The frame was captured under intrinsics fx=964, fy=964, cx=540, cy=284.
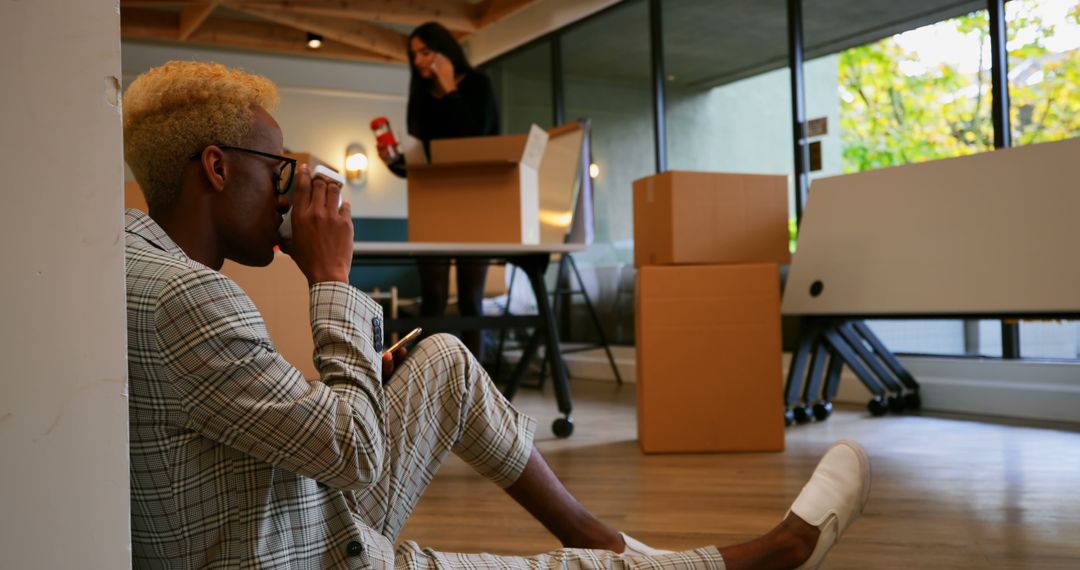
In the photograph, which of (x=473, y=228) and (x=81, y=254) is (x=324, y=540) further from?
(x=473, y=228)

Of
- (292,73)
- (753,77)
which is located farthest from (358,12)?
(753,77)

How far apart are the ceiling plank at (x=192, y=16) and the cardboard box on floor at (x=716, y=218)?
150 inches

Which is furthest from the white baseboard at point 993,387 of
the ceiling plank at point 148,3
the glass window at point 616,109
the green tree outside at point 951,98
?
the ceiling plank at point 148,3

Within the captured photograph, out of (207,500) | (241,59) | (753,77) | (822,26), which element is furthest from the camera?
(241,59)

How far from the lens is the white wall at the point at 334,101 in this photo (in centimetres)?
715

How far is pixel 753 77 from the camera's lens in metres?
4.70

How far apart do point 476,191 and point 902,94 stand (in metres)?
1.93

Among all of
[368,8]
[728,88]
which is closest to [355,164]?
[368,8]

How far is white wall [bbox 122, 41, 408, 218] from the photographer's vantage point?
23.5 ft

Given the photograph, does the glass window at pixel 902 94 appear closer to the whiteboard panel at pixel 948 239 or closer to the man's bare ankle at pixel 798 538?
the whiteboard panel at pixel 948 239

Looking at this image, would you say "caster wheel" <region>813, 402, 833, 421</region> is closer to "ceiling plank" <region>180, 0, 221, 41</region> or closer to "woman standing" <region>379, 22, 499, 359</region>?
"woman standing" <region>379, 22, 499, 359</region>

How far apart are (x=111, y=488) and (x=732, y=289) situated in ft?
7.95

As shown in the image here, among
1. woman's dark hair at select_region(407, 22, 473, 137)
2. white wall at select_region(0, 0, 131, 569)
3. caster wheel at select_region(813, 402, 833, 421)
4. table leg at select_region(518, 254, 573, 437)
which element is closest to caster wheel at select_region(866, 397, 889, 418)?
caster wheel at select_region(813, 402, 833, 421)

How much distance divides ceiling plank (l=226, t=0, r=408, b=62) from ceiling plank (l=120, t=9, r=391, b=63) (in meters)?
0.26
